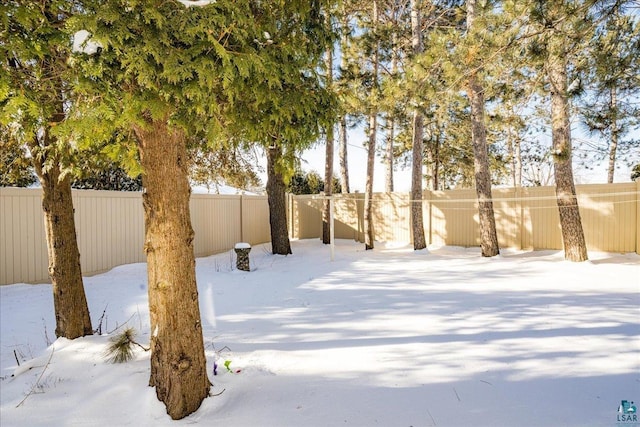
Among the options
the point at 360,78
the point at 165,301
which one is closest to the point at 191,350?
the point at 165,301

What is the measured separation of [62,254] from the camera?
309 centimetres

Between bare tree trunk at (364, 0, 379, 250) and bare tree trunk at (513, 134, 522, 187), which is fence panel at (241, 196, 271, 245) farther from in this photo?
bare tree trunk at (513, 134, 522, 187)

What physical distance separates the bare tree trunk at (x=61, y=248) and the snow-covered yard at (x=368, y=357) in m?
0.17

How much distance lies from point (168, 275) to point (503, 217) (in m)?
8.23

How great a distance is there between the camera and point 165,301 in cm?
215

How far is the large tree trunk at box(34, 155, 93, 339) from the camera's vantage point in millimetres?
3051

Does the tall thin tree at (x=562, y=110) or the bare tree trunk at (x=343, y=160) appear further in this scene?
the bare tree trunk at (x=343, y=160)

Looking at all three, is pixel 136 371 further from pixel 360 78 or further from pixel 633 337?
pixel 360 78

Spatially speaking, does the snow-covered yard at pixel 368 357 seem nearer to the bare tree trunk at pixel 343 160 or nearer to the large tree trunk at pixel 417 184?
the large tree trunk at pixel 417 184

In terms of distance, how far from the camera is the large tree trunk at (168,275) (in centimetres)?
213

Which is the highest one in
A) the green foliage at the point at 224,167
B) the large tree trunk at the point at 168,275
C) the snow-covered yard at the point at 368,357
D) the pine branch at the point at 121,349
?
the green foliage at the point at 224,167

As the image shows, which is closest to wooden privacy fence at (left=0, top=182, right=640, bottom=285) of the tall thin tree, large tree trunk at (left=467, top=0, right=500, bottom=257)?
large tree trunk at (left=467, top=0, right=500, bottom=257)

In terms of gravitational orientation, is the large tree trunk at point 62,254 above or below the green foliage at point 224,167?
below

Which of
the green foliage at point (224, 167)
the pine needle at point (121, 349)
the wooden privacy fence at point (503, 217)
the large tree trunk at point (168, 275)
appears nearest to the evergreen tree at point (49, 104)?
the large tree trunk at point (168, 275)
